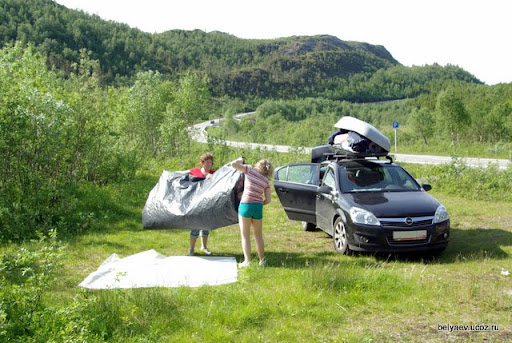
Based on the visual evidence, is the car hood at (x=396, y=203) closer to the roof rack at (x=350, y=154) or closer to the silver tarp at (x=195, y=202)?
the roof rack at (x=350, y=154)

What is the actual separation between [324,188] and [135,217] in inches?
209

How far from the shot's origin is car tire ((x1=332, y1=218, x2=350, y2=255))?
8016 mm

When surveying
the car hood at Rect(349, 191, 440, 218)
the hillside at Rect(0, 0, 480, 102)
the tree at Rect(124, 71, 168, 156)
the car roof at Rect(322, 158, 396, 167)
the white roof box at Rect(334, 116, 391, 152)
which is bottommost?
the car hood at Rect(349, 191, 440, 218)

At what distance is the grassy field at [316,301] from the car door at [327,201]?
548mm

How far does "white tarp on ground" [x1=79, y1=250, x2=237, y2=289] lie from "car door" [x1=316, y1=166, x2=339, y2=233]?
2.07m

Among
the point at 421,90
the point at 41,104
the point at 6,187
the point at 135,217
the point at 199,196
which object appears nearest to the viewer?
the point at 199,196

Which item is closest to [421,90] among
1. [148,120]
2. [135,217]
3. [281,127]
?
[281,127]

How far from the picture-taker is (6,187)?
10.1 meters

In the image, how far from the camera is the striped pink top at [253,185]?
7219 mm

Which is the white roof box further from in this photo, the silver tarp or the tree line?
the tree line

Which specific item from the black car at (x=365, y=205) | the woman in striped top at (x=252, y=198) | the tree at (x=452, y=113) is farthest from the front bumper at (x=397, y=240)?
the tree at (x=452, y=113)

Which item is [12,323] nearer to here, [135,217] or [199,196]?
[199,196]

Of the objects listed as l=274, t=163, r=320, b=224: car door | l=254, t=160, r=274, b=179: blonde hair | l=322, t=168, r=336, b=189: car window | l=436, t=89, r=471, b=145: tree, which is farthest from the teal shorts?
l=436, t=89, r=471, b=145: tree

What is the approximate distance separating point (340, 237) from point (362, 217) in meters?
0.78
